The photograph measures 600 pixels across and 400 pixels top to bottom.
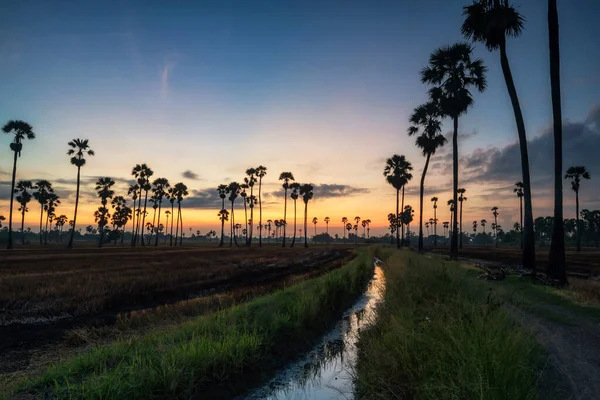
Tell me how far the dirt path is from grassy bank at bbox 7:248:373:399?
231 inches

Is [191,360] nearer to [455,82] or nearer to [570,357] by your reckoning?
[570,357]

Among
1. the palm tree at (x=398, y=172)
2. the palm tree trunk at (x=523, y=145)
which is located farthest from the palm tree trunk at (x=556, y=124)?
the palm tree at (x=398, y=172)

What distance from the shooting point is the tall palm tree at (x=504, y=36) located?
774 inches

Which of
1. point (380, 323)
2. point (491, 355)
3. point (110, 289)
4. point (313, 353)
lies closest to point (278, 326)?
point (313, 353)

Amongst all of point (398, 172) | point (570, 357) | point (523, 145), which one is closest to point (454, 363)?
point (570, 357)

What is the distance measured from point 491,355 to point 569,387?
1.40 metres

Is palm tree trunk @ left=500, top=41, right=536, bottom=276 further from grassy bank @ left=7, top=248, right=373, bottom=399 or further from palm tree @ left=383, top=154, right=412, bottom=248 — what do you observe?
palm tree @ left=383, top=154, right=412, bottom=248

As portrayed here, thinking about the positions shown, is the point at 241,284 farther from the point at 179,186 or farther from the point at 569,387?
the point at 179,186

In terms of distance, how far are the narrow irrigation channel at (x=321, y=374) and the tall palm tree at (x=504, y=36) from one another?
14.4m

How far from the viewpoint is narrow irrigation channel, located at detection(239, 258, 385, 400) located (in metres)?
7.43

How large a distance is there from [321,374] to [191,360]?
3.26 m

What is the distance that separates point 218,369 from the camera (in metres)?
7.56

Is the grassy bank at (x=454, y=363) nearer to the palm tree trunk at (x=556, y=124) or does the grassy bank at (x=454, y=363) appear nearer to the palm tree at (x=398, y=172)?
the palm tree trunk at (x=556, y=124)

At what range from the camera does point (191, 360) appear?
716 centimetres
